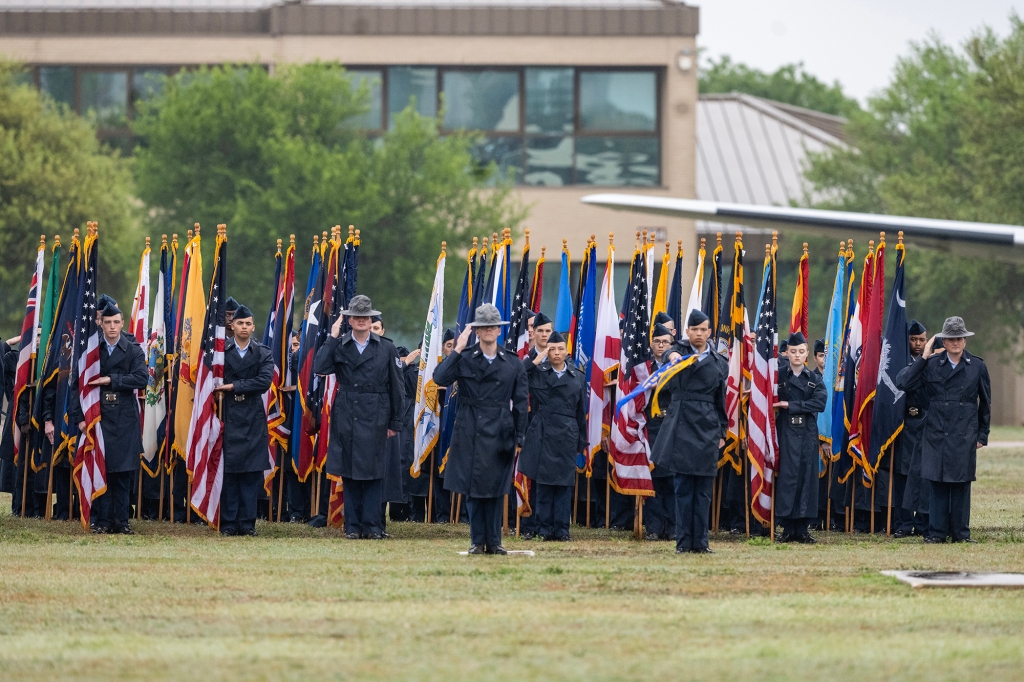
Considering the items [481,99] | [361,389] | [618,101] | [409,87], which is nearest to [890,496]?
[361,389]

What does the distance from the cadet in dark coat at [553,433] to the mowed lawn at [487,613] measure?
68 cm

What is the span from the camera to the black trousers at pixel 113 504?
44.2 ft

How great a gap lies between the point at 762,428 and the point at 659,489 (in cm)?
103

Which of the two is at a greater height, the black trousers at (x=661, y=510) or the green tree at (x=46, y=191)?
the green tree at (x=46, y=191)

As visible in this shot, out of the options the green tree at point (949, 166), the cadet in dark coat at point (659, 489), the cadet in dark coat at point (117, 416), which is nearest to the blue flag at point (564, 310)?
the cadet in dark coat at point (659, 489)

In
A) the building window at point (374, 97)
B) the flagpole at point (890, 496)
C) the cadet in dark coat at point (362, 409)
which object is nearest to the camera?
the cadet in dark coat at point (362, 409)

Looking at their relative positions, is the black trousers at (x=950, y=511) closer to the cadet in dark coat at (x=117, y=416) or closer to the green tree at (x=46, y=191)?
the cadet in dark coat at (x=117, y=416)

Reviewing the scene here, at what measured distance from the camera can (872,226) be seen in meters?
14.2

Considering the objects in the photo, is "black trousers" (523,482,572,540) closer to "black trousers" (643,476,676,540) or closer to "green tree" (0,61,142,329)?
"black trousers" (643,476,676,540)

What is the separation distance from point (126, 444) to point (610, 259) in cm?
452

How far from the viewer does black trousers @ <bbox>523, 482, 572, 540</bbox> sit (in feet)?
44.0

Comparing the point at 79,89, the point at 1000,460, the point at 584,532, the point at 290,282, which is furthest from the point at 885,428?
the point at 79,89

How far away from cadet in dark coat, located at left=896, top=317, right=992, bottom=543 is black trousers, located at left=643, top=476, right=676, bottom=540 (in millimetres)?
2096

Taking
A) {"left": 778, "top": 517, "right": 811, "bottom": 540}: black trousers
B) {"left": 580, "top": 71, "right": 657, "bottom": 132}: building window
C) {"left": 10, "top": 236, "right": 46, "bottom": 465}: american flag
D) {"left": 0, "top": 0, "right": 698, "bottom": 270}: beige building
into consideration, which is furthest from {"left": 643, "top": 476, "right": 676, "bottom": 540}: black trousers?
{"left": 580, "top": 71, "right": 657, "bottom": 132}: building window
